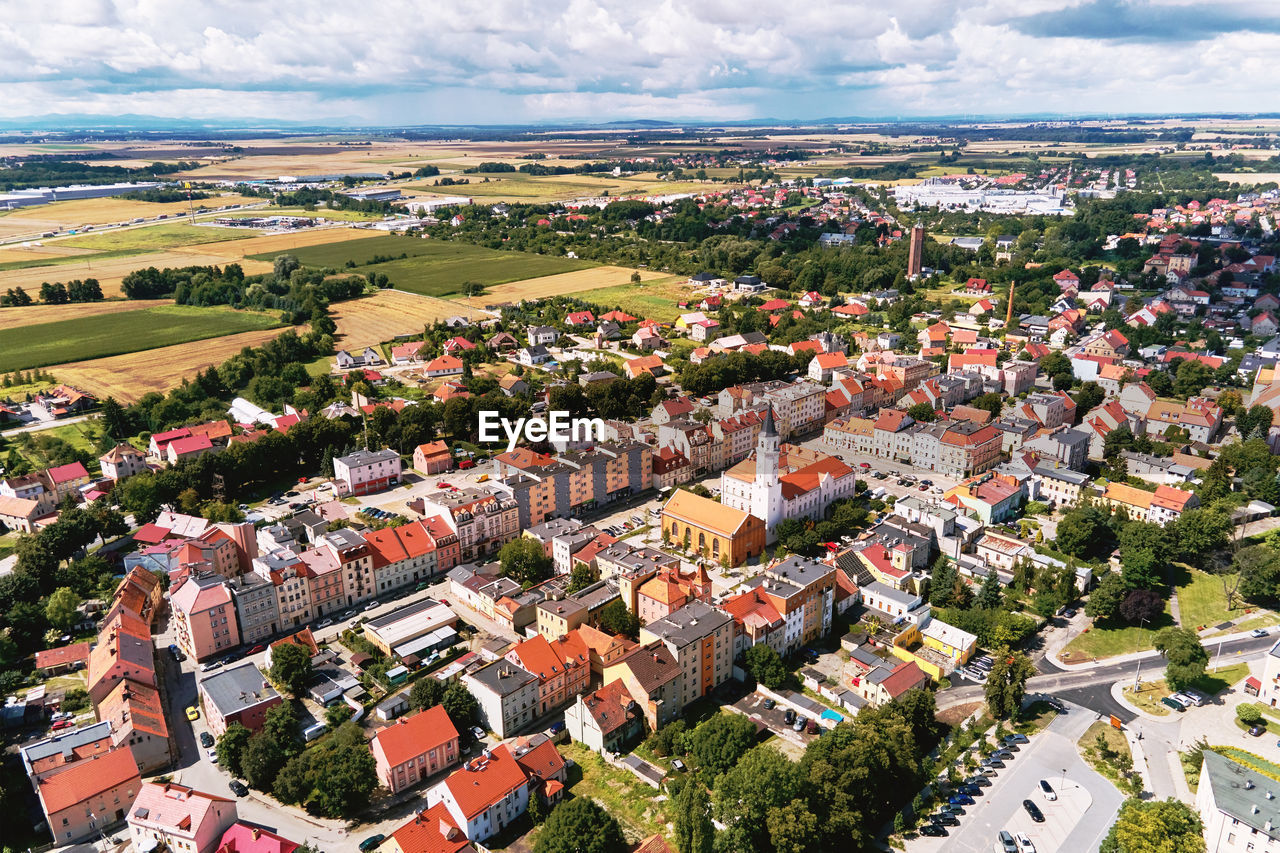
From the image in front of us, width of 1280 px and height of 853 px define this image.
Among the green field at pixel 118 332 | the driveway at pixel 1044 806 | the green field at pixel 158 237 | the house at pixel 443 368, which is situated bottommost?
the driveway at pixel 1044 806

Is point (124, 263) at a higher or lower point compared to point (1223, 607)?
higher

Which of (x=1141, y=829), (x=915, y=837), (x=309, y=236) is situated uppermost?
(x=309, y=236)

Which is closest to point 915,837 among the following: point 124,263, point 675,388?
point 675,388

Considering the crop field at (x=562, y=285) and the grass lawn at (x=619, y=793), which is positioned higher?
the crop field at (x=562, y=285)

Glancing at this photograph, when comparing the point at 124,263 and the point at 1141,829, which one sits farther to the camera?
the point at 124,263

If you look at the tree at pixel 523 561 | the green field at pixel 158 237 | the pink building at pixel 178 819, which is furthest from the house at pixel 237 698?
the green field at pixel 158 237

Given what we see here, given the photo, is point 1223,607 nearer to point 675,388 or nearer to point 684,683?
point 684,683

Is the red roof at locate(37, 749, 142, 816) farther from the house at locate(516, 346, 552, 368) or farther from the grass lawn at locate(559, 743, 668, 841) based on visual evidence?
the house at locate(516, 346, 552, 368)

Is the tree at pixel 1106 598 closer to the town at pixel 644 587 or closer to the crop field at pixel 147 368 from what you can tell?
the town at pixel 644 587
